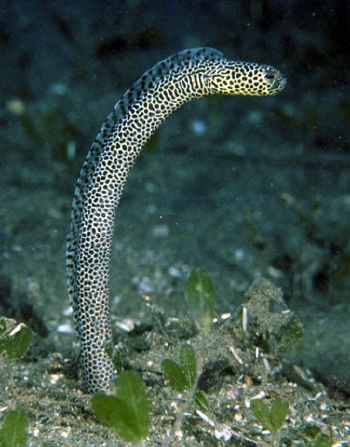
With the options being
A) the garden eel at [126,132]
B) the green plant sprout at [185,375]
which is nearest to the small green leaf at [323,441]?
the green plant sprout at [185,375]

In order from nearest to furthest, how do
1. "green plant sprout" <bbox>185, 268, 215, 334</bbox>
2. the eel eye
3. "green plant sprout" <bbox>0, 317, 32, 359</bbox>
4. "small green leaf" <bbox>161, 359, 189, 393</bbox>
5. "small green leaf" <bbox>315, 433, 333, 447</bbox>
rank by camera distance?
1. "small green leaf" <bbox>315, 433, 333, 447</bbox>
2. "small green leaf" <bbox>161, 359, 189, 393</bbox>
3. the eel eye
4. "green plant sprout" <bbox>0, 317, 32, 359</bbox>
5. "green plant sprout" <bbox>185, 268, 215, 334</bbox>

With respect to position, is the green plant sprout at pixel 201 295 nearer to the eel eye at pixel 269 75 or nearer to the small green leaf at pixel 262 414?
the small green leaf at pixel 262 414

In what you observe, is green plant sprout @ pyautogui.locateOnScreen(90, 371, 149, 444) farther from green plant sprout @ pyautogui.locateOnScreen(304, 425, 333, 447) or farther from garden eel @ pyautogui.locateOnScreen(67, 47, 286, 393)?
green plant sprout @ pyautogui.locateOnScreen(304, 425, 333, 447)

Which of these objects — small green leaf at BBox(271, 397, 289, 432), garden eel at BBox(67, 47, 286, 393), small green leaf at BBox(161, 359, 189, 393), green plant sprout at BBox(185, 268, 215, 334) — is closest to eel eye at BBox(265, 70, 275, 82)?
garden eel at BBox(67, 47, 286, 393)

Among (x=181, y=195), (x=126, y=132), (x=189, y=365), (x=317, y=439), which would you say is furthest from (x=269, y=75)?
(x=181, y=195)

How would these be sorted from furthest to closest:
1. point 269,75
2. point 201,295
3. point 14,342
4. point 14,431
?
1. point 201,295
2. point 14,342
3. point 269,75
4. point 14,431

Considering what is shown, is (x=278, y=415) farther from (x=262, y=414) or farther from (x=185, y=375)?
(x=185, y=375)

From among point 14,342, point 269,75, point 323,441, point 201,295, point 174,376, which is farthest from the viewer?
point 201,295
